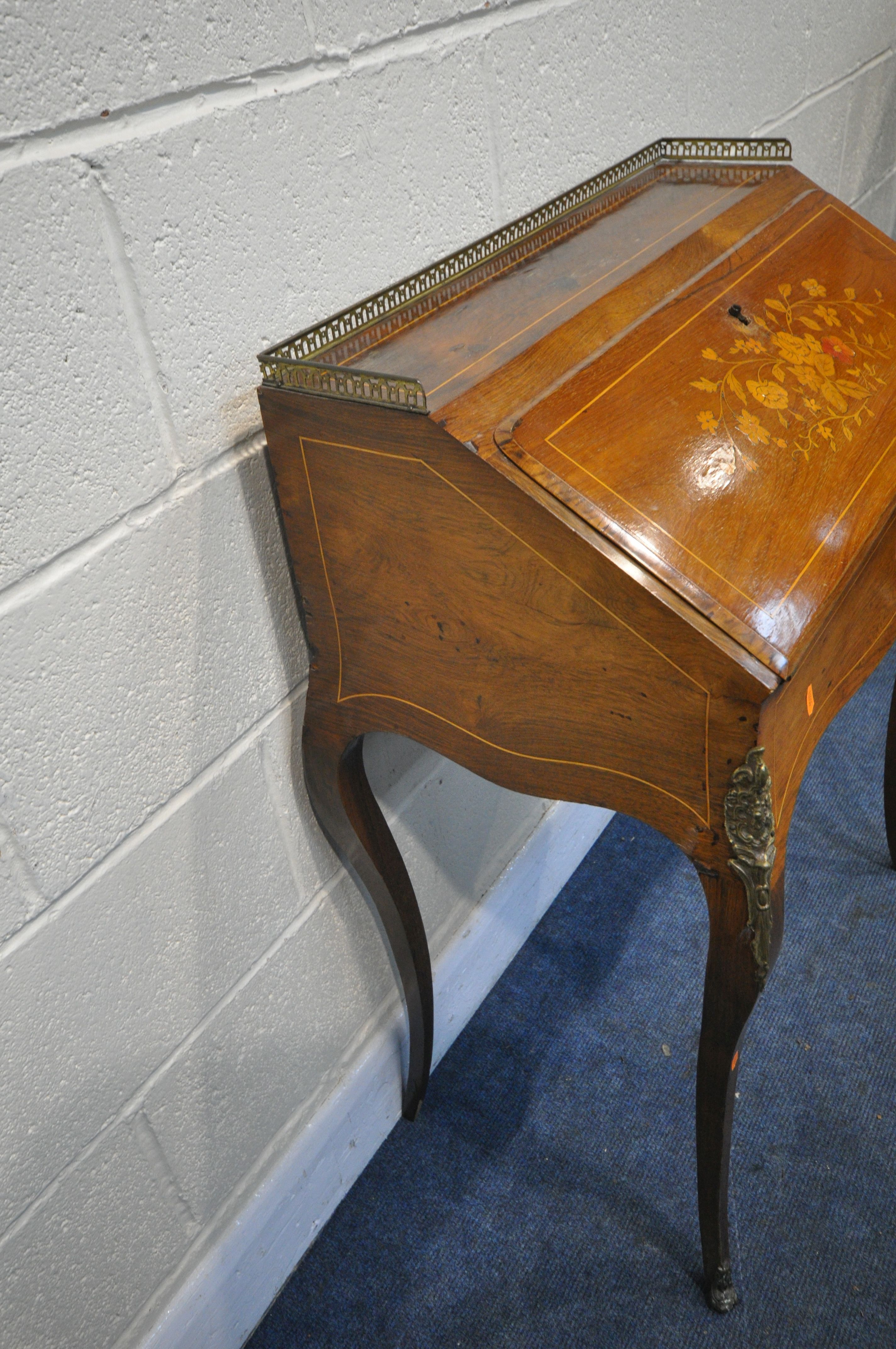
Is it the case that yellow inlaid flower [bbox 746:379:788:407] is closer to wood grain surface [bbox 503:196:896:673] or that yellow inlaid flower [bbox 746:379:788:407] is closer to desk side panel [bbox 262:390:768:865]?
wood grain surface [bbox 503:196:896:673]

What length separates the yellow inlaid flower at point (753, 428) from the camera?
87 cm

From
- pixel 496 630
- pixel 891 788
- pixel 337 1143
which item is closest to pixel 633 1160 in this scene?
pixel 337 1143

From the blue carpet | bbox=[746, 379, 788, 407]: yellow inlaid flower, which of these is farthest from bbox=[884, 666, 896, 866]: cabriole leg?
bbox=[746, 379, 788, 407]: yellow inlaid flower

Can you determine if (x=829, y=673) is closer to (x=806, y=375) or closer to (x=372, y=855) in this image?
(x=806, y=375)

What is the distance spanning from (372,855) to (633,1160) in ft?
1.99

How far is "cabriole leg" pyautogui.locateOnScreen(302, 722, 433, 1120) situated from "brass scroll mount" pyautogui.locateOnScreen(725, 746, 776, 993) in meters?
0.43

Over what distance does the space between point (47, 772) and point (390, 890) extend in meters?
0.51

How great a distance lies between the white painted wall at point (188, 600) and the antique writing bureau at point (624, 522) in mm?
92

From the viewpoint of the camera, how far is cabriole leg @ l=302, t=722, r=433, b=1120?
1.12 meters

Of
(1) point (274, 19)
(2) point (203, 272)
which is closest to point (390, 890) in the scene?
(2) point (203, 272)

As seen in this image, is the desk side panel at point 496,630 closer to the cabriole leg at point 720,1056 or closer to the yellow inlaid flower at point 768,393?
the cabriole leg at point 720,1056

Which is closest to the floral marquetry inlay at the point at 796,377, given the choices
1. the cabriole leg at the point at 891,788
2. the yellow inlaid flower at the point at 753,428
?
the yellow inlaid flower at the point at 753,428

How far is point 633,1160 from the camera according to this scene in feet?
4.57

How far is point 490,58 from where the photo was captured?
1.13 metres
